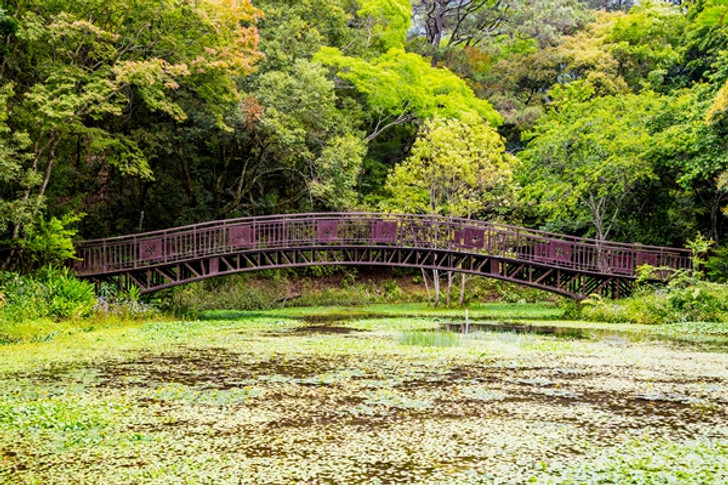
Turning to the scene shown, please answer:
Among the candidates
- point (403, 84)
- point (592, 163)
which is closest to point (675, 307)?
point (592, 163)

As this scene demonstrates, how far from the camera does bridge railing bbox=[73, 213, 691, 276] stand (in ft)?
60.9

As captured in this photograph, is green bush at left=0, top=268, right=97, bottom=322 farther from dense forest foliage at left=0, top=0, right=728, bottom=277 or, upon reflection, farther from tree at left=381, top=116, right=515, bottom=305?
tree at left=381, top=116, right=515, bottom=305

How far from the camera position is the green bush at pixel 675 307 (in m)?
15.4

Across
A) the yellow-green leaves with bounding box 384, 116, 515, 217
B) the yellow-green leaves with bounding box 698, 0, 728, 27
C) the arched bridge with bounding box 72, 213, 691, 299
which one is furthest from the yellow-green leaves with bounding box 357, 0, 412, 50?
the yellow-green leaves with bounding box 698, 0, 728, 27

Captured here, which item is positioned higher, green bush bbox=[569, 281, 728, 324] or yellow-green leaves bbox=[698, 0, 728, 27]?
yellow-green leaves bbox=[698, 0, 728, 27]

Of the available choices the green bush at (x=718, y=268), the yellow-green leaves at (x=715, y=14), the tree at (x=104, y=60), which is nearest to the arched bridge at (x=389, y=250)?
the green bush at (x=718, y=268)

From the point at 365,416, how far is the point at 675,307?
483 inches

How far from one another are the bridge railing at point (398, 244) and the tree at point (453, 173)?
275 cm

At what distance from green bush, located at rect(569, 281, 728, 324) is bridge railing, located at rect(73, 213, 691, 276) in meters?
1.88

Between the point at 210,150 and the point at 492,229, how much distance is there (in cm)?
1070

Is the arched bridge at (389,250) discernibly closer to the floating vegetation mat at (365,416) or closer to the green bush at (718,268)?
the green bush at (718,268)

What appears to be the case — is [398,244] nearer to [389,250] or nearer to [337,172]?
[389,250]

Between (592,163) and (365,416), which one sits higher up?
(592,163)

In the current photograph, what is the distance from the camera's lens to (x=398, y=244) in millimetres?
19500
